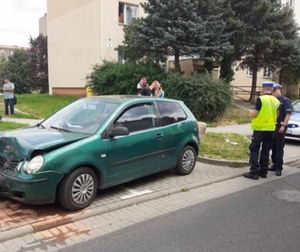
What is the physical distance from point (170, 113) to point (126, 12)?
19047mm

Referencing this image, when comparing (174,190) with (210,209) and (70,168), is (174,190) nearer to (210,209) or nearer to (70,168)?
(210,209)

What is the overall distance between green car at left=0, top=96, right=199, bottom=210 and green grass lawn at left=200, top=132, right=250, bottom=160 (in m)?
1.91

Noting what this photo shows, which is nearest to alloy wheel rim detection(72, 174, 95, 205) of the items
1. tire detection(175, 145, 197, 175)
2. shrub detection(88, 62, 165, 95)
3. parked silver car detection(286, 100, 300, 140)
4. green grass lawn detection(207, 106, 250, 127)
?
tire detection(175, 145, 197, 175)

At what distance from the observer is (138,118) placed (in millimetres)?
6285

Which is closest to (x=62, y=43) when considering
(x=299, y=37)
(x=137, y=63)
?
(x=137, y=63)

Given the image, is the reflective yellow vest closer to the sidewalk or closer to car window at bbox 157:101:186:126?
car window at bbox 157:101:186:126

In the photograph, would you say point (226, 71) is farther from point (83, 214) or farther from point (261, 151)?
point (83, 214)

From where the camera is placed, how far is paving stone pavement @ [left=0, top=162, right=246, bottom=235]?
15.9ft

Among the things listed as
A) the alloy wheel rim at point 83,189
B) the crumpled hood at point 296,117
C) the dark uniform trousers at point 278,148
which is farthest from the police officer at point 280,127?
the crumpled hood at point 296,117

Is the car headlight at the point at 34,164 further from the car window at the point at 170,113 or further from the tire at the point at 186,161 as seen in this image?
the tire at the point at 186,161

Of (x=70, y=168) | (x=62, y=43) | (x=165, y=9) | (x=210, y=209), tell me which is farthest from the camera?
(x=62, y=43)

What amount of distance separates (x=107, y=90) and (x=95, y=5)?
7369 millimetres

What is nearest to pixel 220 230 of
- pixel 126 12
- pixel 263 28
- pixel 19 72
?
pixel 263 28

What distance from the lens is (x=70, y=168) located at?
16.5 ft
